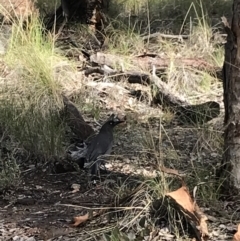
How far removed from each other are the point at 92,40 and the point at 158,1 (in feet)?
5.90

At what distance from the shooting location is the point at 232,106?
11.1 feet

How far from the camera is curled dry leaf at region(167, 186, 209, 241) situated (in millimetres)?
3055

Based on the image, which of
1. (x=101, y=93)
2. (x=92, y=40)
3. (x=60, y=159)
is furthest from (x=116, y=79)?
(x=60, y=159)

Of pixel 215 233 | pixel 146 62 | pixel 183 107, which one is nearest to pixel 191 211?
pixel 215 233

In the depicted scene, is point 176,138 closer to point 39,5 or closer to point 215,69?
point 215,69

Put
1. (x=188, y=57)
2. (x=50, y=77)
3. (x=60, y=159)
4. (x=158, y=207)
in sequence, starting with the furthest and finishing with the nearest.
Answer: (x=188, y=57), (x=50, y=77), (x=60, y=159), (x=158, y=207)

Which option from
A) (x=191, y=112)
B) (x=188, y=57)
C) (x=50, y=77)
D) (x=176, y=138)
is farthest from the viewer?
(x=188, y=57)

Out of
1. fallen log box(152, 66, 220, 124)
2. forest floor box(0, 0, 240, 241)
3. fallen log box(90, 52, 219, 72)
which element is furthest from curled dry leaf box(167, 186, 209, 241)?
fallen log box(90, 52, 219, 72)

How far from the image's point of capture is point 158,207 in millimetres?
3256

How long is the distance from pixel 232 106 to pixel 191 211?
0.67 metres

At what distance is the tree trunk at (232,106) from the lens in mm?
3316

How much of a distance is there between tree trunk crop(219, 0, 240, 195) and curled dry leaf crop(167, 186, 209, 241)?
388 mm

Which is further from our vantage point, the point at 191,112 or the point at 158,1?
the point at 158,1

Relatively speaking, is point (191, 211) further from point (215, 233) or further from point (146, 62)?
point (146, 62)
